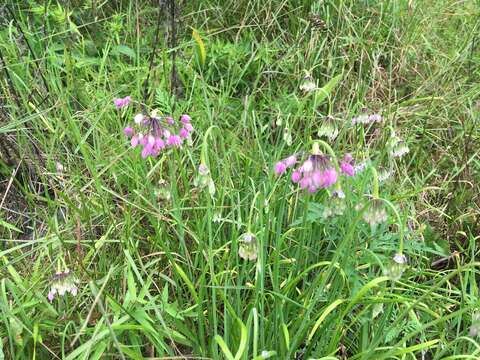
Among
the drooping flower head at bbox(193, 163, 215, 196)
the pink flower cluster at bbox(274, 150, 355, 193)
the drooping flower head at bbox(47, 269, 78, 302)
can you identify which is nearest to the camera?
the pink flower cluster at bbox(274, 150, 355, 193)

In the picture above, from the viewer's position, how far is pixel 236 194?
7.11 ft

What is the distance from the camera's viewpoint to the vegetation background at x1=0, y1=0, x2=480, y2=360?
164 centimetres

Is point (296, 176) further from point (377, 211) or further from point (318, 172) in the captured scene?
point (377, 211)

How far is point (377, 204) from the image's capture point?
142 centimetres

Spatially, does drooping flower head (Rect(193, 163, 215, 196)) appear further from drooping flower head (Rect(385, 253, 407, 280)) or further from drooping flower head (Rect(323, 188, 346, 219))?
drooping flower head (Rect(385, 253, 407, 280))

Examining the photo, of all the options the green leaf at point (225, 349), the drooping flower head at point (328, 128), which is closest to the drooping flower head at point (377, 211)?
the drooping flower head at point (328, 128)

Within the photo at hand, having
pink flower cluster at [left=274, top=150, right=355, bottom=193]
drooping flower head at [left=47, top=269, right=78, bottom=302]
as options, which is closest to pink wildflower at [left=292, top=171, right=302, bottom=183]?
pink flower cluster at [left=274, top=150, right=355, bottom=193]

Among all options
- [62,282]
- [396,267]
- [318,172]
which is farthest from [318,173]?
[62,282]

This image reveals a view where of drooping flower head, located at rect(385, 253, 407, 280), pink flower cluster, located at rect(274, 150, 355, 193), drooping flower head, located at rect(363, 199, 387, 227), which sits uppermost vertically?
pink flower cluster, located at rect(274, 150, 355, 193)

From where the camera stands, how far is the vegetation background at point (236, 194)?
1645 millimetres

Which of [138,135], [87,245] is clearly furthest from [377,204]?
[87,245]

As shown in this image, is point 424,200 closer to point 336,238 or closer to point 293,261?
point 336,238

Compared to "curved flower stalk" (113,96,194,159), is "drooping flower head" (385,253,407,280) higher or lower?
lower

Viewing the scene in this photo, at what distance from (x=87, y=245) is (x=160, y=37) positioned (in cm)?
168
